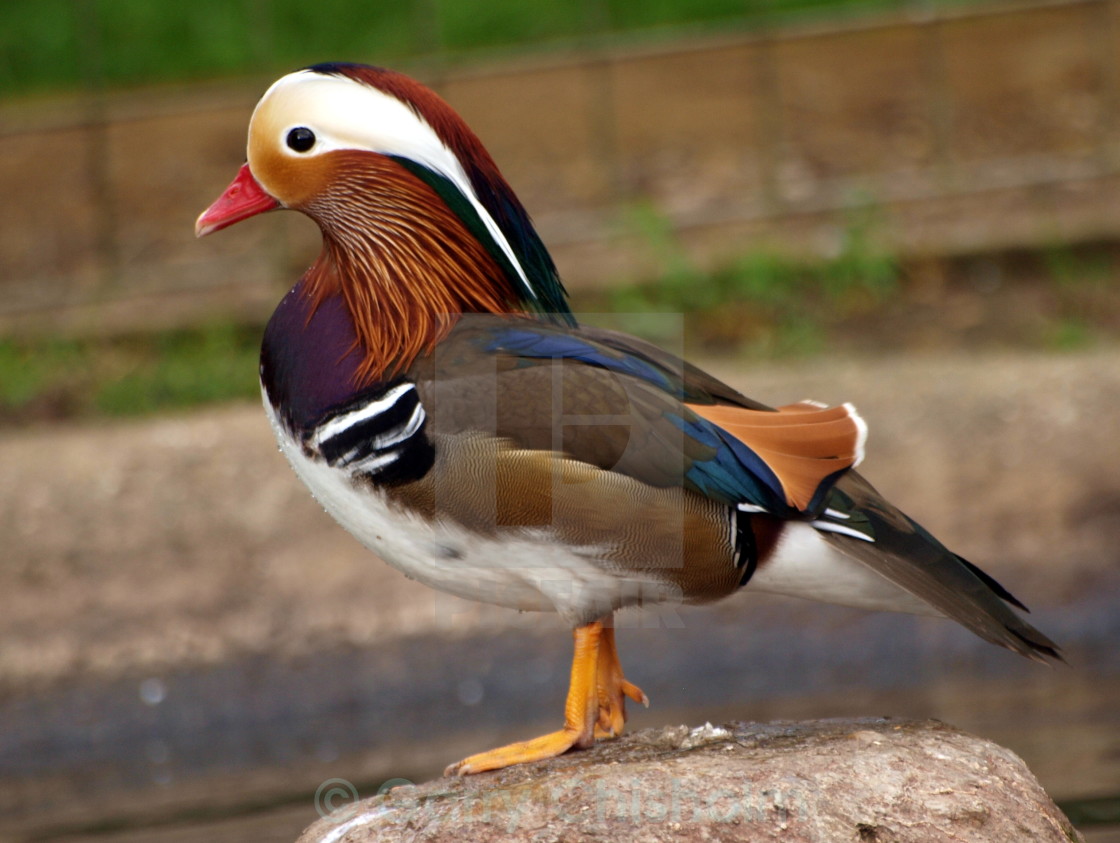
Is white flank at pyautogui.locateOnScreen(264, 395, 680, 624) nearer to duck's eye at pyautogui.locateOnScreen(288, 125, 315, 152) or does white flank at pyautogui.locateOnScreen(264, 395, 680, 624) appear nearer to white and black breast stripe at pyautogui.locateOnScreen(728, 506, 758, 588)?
white and black breast stripe at pyautogui.locateOnScreen(728, 506, 758, 588)

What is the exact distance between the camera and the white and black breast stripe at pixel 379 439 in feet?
6.86

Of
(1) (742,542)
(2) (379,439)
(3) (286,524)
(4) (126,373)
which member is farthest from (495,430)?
(4) (126,373)

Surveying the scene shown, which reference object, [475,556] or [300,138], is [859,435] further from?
[300,138]

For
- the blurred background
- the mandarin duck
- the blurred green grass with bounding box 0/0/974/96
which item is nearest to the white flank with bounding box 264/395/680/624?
the mandarin duck

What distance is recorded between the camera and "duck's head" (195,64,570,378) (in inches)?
83.7

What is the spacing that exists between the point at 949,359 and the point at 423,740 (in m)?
2.50

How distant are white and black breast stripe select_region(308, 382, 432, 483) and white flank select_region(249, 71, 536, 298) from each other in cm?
36

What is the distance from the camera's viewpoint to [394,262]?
2215 mm

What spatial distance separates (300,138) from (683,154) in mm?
4401

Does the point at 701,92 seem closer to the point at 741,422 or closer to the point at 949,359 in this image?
the point at 949,359

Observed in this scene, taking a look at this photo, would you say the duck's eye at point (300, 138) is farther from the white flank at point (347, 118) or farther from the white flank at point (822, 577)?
the white flank at point (822, 577)

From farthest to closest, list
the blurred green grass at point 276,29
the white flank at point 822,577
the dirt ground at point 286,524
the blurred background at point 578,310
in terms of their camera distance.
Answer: the blurred green grass at point 276,29
the dirt ground at point 286,524
the blurred background at point 578,310
the white flank at point 822,577

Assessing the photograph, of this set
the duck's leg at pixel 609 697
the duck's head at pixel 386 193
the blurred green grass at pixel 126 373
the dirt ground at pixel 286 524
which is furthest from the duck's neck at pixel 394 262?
the blurred green grass at pixel 126 373

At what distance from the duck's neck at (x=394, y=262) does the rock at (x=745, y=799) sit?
67 cm
